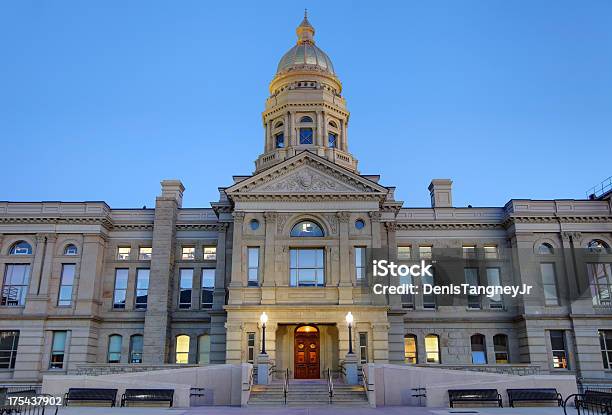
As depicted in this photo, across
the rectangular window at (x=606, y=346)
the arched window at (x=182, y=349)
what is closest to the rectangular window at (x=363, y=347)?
the arched window at (x=182, y=349)

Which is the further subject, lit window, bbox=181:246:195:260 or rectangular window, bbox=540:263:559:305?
lit window, bbox=181:246:195:260

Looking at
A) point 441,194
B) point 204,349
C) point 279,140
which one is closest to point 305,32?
point 279,140

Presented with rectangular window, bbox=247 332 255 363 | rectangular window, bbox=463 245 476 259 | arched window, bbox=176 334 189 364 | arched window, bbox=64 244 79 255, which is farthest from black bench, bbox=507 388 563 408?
arched window, bbox=64 244 79 255

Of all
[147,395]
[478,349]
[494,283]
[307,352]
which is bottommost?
[147,395]

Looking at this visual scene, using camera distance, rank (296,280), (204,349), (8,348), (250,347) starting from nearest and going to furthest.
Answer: (250,347) → (296,280) → (8,348) → (204,349)

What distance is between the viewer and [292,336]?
38.2 m

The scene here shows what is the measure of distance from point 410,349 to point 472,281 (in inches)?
292

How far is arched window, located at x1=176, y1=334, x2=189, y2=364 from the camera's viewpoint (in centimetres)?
4222

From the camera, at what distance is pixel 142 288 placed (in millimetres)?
43875

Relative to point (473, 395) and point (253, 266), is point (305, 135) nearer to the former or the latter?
point (253, 266)

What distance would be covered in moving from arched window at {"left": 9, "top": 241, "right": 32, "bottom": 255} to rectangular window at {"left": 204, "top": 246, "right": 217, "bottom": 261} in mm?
13199

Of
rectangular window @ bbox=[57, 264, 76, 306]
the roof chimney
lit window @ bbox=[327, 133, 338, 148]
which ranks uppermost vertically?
lit window @ bbox=[327, 133, 338, 148]

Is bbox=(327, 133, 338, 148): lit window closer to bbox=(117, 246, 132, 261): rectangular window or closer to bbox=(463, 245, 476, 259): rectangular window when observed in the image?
bbox=(463, 245, 476, 259): rectangular window

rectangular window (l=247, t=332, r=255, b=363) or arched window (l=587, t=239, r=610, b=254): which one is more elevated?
arched window (l=587, t=239, r=610, b=254)
